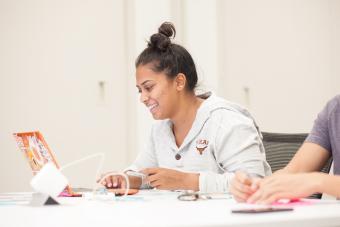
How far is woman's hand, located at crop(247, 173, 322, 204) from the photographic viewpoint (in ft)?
3.74

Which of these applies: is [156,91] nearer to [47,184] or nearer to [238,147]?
[238,147]

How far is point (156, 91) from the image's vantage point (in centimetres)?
212

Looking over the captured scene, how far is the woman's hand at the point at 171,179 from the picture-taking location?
1.67 meters

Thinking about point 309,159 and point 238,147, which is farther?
point 238,147

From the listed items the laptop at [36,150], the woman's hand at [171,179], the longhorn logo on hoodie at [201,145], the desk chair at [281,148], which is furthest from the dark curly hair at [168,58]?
the laptop at [36,150]

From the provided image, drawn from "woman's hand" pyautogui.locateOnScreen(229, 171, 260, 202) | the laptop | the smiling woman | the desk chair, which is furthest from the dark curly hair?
"woman's hand" pyautogui.locateOnScreen(229, 171, 260, 202)

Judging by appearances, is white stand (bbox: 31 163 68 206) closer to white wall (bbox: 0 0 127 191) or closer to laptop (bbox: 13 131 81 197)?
laptop (bbox: 13 131 81 197)

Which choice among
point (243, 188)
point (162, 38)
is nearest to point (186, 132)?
point (162, 38)

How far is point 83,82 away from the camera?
3.46 metres

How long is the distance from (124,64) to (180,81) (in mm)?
1491

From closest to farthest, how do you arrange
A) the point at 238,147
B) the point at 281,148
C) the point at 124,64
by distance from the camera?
the point at 238,147 < the point at 281,148 < the point at 124,64

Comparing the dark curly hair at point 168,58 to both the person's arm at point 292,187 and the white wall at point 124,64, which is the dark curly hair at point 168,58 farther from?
the white wall at point 124,64

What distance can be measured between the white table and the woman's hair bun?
41.2 inches

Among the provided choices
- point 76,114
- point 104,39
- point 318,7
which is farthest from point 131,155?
point 318,7
